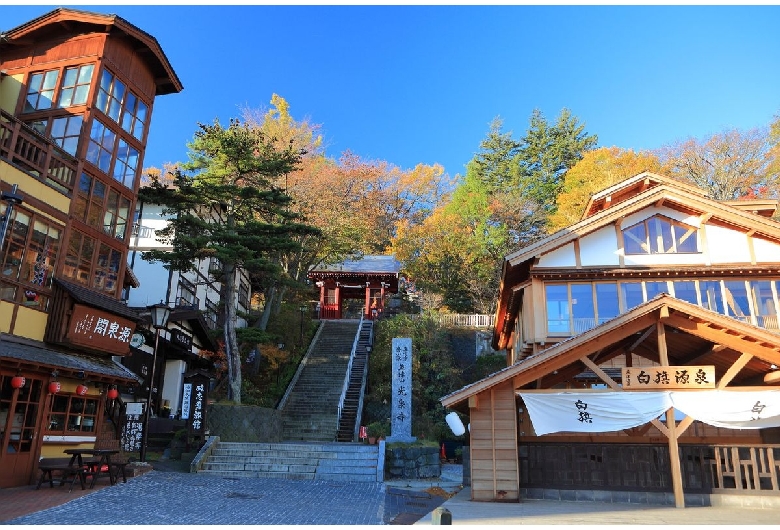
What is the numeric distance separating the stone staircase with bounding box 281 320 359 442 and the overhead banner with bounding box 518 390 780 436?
1201cm

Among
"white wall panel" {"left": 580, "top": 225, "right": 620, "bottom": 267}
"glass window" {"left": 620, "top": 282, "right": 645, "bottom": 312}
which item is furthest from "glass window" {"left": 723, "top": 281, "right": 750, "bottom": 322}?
"white wall panel" {"left": 580, "top": 225, "right": 620, "bottom": 267}

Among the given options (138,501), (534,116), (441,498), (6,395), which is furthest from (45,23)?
(534,116)

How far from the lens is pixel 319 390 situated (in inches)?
1027

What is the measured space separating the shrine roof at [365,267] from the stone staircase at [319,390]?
16.9 feet

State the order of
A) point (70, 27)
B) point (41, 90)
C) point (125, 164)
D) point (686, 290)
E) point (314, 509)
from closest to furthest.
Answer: point (314, 509) → point (41, 90) → point (70, 27) → point (125, 164) → point (686, 290)

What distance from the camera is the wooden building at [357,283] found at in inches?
1497

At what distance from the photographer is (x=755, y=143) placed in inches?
1366

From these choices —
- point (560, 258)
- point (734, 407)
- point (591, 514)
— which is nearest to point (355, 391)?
point (560, 258)

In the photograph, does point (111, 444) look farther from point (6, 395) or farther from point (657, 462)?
point (657, 462)

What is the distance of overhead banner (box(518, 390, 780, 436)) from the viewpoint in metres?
12.0

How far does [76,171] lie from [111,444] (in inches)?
337

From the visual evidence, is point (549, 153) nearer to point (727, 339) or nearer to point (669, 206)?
point (669, 206)

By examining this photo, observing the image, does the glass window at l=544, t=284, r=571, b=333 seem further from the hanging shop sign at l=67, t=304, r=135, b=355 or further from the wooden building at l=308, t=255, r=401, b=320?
the wooden building at l=308, t=255, r=401, b=320

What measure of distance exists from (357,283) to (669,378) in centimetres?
2774
